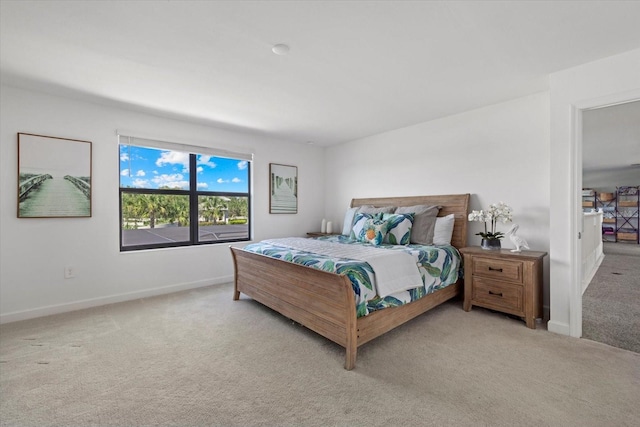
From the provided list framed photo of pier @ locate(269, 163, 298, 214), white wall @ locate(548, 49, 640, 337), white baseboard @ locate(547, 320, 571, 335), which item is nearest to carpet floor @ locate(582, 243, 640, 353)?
white baseboard @ locate(547, 320, 571, 335)

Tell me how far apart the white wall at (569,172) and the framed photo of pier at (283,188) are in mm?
3633

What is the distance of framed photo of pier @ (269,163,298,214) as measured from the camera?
485 centimetres

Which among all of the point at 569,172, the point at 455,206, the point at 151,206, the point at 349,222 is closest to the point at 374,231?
the point at 349,222

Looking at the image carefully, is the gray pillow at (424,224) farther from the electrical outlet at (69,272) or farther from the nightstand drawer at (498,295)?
the electrical outlet at (69,272)

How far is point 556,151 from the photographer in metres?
2.54

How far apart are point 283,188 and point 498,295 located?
3.48 meters

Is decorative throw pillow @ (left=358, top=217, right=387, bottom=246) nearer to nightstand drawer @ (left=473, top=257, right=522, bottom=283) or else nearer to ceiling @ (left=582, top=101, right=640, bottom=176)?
nightstand drawer @ (left=473, top=257, right=522, bottom=283)

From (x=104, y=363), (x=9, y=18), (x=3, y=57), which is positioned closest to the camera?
(x=9, y=18)

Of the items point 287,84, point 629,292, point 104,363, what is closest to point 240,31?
point 287,84

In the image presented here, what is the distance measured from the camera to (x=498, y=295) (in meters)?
2.84

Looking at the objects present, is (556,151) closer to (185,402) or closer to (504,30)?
(504,30)

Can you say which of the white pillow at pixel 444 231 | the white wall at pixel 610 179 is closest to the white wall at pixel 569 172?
the white pillow at pixel 444 231

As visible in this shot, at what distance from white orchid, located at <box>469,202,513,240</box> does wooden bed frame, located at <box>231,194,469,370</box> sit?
298 mm

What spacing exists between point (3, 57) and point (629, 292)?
675cm
